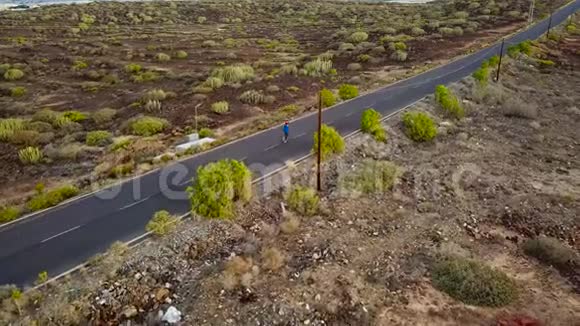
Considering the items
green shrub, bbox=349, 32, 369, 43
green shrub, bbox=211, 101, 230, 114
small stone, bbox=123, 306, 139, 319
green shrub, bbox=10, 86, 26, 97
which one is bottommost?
small stone, bbox=123, 306, 139, 319

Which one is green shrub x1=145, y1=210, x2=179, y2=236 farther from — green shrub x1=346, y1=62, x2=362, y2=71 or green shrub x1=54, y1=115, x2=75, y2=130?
green shrub x1=346, y1=62, x2=362, y2=71

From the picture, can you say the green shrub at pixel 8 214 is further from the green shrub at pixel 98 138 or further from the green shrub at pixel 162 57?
the green shrub at pixel 162 57

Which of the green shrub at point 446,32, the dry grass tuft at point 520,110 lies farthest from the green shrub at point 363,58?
the green shrub at point 446,32

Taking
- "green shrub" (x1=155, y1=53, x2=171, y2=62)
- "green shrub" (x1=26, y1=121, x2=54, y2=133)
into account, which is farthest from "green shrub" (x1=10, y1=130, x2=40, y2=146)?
"green shrub" (x1=155, y1=53, x2=171, y2=62)

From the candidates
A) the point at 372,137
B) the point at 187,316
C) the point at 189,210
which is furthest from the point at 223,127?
the point at 187,316

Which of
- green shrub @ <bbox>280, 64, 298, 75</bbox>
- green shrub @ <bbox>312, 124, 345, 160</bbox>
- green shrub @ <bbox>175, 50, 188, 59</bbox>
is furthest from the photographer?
green shrub @ <bbox>175, 50, 188, 59</bbox>

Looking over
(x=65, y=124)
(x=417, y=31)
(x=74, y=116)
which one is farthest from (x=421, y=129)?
(x=417, y=31)

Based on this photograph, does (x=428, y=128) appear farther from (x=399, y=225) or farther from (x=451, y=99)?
(x=399, y=225)
